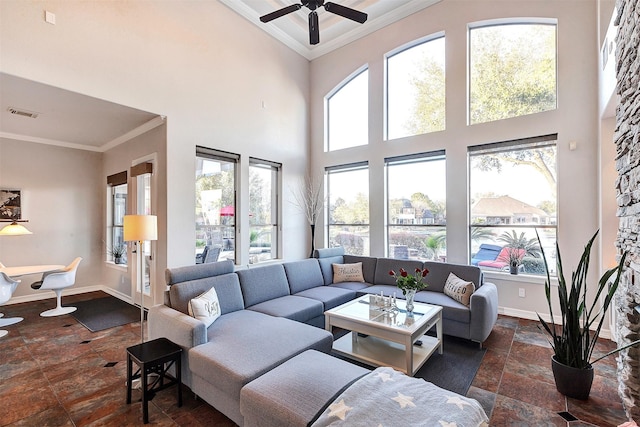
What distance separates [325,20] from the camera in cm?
569

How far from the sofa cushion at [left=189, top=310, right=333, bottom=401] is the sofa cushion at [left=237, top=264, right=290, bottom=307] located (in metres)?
0.58

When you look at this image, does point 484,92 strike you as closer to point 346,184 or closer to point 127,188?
point 346,184

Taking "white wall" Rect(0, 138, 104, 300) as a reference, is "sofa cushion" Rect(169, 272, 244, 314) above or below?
below

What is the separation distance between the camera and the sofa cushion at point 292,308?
329 cm

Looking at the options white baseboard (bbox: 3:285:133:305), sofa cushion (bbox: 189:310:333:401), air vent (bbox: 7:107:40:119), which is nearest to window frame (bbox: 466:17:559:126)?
sofa cushion (bbox: 189:310:333:401)

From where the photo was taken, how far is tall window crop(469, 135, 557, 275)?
4211 mm

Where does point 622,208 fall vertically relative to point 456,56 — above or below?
below

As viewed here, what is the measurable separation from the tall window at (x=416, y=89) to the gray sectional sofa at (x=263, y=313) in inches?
100

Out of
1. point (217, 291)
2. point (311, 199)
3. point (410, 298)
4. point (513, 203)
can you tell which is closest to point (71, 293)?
point (217, 291)

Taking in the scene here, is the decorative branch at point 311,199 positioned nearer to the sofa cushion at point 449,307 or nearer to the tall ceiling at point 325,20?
the tall ceiling at point 325,20

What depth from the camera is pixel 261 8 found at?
516 centimetres

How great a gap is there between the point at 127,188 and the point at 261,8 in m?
4.05

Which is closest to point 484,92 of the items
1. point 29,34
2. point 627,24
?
point 627,24

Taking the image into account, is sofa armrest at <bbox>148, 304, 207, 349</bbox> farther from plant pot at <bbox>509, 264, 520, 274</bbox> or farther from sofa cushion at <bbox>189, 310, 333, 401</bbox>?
plant pot at <bbox>509, 264, 520, 274</bbox>
